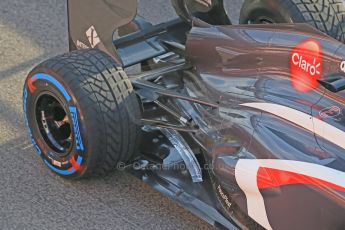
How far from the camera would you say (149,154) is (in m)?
3.83

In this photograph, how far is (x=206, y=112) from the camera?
3633 millimetres

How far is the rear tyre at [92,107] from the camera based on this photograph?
362 cm

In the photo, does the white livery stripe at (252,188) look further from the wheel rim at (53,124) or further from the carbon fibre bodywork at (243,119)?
the wheel rim at (53,124)

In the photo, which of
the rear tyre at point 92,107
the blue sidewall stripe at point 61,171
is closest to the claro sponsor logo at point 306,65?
the rear tyre at point 92,107

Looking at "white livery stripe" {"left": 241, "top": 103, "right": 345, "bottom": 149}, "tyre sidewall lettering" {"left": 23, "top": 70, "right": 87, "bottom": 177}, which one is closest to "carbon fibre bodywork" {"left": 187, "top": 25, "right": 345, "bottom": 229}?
"white livery stripe" {"left": 241, "top": 103, "right": 345, "bottom": 149}

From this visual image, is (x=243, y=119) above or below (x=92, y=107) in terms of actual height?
above

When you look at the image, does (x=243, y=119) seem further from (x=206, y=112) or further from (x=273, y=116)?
(x=206, y=112)

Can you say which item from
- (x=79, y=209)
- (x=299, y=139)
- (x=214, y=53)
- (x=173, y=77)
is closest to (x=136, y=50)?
(x=173, y=77)

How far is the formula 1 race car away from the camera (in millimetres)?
3092

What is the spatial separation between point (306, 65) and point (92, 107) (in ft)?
3.24

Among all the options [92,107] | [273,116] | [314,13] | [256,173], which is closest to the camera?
[256,173]

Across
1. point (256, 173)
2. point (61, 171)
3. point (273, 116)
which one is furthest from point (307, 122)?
point (61, 171)

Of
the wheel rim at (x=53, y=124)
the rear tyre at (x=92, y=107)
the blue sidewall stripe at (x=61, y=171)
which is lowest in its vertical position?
the blue sidewall stripe at (x=61, y=171)

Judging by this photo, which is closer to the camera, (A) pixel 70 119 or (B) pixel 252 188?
(B) pixel 252 188
